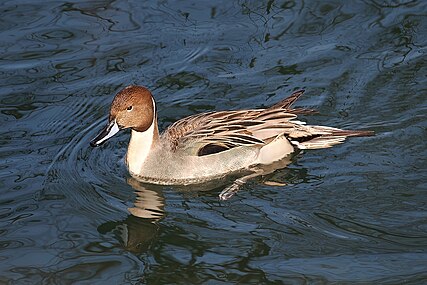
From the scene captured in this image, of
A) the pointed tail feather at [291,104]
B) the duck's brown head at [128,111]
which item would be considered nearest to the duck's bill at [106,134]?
the duck's brown head at [128,111]

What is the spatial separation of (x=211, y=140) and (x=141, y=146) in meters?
0.63

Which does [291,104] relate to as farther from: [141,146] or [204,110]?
[141,146]

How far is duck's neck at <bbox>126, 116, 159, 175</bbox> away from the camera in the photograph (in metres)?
8.74

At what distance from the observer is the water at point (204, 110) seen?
24.2 ft

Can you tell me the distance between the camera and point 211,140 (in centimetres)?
874

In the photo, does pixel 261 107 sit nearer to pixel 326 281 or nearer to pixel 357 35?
pixel 357 35

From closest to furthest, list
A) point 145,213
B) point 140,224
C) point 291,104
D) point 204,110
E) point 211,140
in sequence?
1. point 140,224
2. point 145,213
3. point 211,140
4. point 291,104
5. point 204,110

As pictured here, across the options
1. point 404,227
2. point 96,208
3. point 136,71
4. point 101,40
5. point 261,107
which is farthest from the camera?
point 101,40

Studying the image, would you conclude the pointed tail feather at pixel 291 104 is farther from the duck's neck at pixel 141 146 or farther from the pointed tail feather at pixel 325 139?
the duck's neck at pixel 141 146

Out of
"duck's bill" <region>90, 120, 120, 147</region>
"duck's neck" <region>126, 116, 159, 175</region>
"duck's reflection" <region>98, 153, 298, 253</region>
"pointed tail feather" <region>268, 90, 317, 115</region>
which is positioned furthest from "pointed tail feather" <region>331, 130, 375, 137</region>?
"duck's bill" <region>90, 120, 120, 147</region>

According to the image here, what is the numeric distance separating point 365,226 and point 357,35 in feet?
12.7

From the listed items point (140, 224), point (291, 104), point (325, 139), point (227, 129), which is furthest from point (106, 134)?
point (325, 139)

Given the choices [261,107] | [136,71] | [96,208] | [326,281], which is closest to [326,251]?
[326,281]

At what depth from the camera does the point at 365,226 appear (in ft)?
25.4
